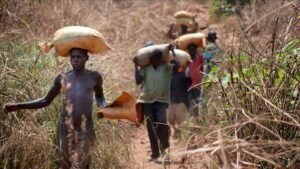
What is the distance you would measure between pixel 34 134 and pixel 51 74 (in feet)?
4.50

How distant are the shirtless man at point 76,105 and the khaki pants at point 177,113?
341 centimetres

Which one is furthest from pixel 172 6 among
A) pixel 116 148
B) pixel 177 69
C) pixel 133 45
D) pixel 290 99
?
pixel 290 99

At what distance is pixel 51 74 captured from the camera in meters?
5.78

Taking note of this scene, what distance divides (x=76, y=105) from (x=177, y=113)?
3.77 metres

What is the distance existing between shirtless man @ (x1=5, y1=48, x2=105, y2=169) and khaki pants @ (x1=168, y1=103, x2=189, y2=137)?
3.41 meters

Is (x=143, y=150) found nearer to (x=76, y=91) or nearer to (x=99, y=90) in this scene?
(x=99, y=90)

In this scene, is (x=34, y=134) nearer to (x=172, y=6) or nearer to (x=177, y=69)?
(x=177, y=69)

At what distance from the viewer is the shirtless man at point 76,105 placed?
4145 mm

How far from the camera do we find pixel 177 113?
7895mm

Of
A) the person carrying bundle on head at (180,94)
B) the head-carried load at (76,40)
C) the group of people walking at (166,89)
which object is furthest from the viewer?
the person carrying bundle on head at (180,94)

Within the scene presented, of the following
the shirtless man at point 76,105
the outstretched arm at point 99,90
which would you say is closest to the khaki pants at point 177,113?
the outstretched arm at point 99,90

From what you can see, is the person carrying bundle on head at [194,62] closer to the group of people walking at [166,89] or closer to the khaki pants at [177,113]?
the group of people walking at [166,89]

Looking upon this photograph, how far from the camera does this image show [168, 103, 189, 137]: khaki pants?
7770 mm

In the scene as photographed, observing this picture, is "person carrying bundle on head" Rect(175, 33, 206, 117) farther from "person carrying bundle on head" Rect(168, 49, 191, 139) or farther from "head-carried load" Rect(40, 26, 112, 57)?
"head-carried load" Rect(40, 26, 112, 57)
